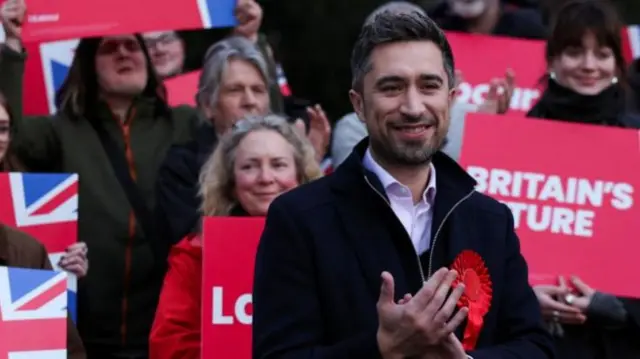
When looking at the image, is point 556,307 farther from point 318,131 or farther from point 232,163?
A: point 318,131

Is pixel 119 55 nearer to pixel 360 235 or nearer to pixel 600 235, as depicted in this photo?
pixel 600 235

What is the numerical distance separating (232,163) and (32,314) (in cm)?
114

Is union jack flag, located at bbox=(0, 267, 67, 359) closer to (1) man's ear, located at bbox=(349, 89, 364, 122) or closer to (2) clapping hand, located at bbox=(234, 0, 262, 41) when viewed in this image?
(1) man's ear, located at bbox=(349, 89, 364, 122)

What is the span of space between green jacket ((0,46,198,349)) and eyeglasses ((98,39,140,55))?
14.9 inches

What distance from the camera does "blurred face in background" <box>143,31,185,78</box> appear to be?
27.5 feet

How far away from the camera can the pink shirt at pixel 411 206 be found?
4.04 meters

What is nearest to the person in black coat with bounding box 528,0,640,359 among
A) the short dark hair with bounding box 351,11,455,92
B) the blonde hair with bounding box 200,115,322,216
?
the blonde hair with bounding box 200,115,322,216

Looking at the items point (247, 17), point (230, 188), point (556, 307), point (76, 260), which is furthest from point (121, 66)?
point (556, 307)

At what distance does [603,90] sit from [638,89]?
5.64 feet

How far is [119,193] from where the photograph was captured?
6.74 meters

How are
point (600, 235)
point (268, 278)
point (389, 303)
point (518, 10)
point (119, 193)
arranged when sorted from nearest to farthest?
point (389, 303)
point (268, 278)
point (600, 235)
point (119, 193)
point (518, 10)

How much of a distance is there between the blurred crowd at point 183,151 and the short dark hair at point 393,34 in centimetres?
179

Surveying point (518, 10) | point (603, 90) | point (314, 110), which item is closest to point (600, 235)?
point (603, 90)

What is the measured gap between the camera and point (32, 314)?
518 cm
